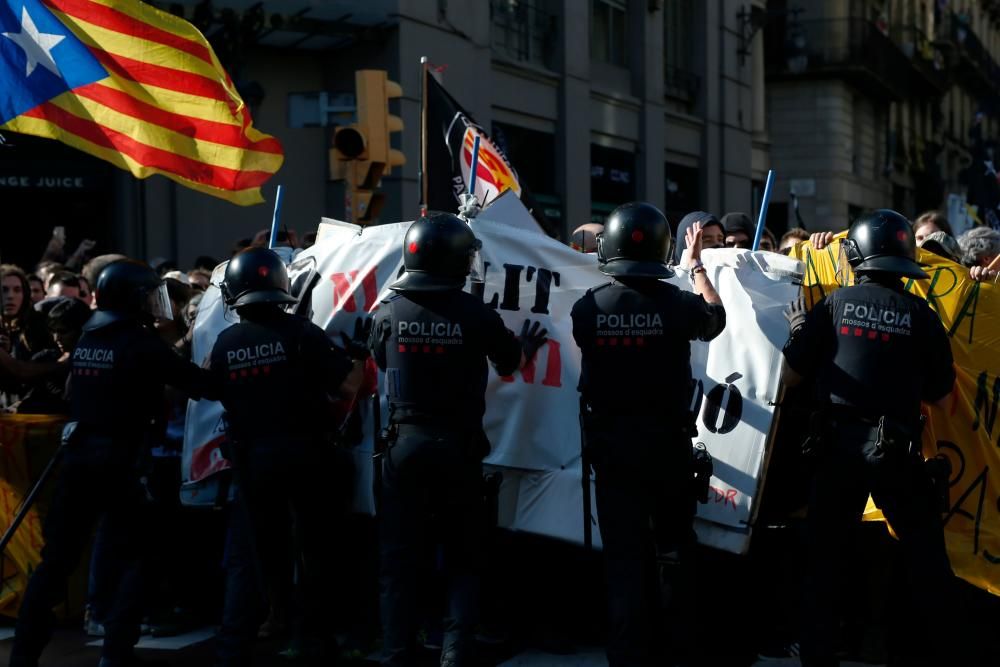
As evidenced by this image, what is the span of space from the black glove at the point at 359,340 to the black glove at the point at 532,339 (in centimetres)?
72

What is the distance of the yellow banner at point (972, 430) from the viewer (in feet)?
19.0

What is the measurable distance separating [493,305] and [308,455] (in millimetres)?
1198

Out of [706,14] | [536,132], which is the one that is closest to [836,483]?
[536,132]

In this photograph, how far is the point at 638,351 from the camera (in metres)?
5.36

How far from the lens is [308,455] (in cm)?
568

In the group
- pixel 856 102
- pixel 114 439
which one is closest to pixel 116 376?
pixel 114 439

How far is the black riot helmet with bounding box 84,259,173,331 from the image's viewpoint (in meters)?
5.86

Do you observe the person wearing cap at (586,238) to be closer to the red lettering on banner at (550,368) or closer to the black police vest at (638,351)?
the red lettering on banner at (550,368)

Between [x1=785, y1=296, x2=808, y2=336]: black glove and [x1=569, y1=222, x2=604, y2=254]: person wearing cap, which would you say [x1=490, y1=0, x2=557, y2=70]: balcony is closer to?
[x1=569, y1=222, x2=604, y2=254]: person wearing cap

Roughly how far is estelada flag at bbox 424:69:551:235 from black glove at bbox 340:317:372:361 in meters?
1.77

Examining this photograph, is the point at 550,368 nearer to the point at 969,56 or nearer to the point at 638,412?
the point at 638,412

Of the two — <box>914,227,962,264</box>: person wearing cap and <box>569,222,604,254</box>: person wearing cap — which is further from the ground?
<box>569,222,604,254</box>: person wearing cap

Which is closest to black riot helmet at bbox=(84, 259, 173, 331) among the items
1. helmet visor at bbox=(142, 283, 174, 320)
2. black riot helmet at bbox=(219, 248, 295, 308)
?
helmet visor at bbox=(142, 283, 174, 320)

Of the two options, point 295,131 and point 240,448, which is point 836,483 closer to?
point 240,448
